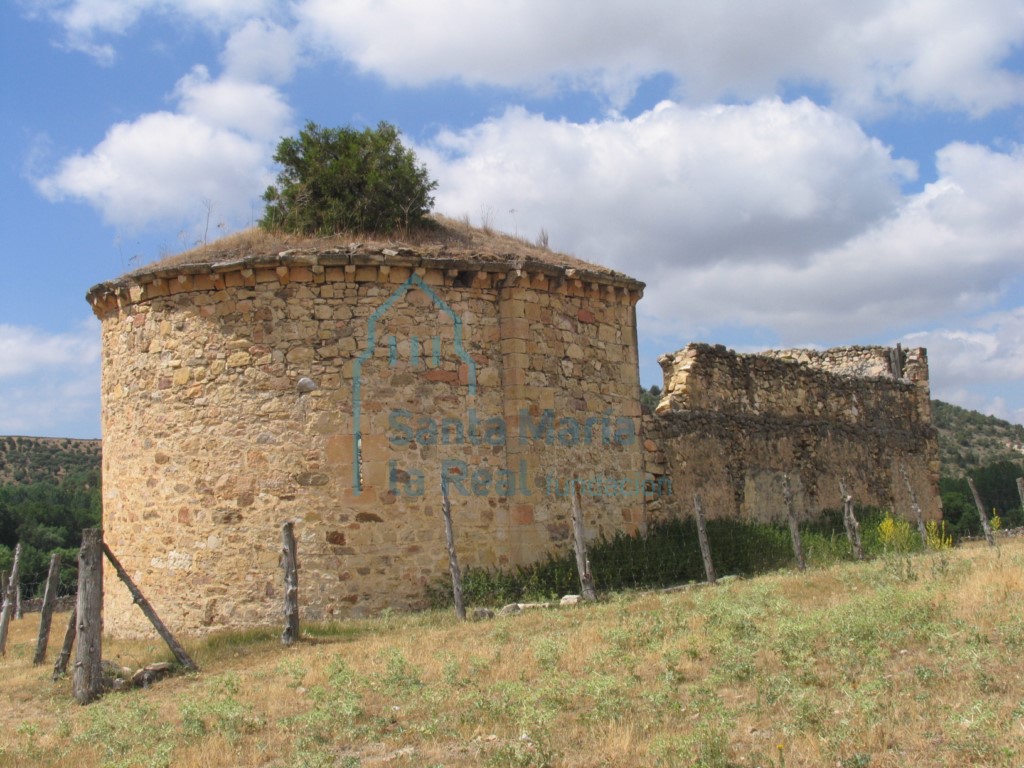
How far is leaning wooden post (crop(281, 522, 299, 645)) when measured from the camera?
1031 centimetres

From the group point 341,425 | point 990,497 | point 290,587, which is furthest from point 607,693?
point 990,497

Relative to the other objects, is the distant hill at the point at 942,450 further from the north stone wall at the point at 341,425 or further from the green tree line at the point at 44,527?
the north stone wall at the point at 341,425

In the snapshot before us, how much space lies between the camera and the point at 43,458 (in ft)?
191

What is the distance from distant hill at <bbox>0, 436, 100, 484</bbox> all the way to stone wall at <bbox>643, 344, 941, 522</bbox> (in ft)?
152

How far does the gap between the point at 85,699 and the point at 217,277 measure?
17.9ft

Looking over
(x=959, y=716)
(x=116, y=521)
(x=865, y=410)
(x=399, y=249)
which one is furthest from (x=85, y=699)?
(x=865, y=410)

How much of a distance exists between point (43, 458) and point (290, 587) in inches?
2135

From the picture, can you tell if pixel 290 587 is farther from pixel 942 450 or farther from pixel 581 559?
pixel 942 450

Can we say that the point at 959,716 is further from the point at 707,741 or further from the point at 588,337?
the point at 588,337

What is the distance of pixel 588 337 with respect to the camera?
13.8 metres

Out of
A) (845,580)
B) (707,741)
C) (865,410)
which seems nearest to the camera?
(707,741)
